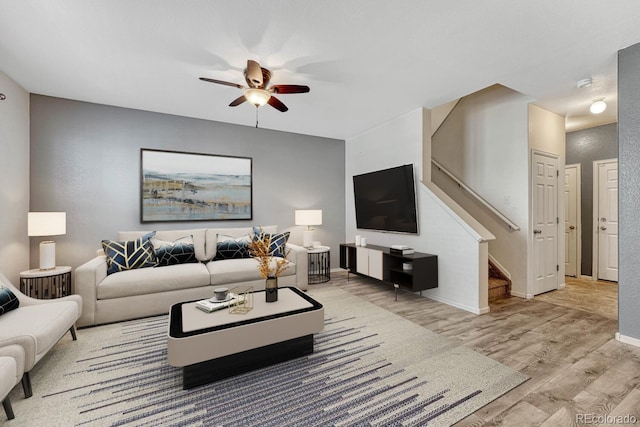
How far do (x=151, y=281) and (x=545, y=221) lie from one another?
16.9 feet

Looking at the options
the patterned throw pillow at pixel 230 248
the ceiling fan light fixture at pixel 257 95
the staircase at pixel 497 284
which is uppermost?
the ceiling fan light fixture at pixel 257 95

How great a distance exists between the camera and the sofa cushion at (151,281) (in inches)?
115

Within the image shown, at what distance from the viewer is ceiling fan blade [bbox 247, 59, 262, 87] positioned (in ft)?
7.84

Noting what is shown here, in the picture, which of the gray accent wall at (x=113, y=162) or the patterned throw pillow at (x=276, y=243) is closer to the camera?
the gray accent wall at (x=113, y=162)

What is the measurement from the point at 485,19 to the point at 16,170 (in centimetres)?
476

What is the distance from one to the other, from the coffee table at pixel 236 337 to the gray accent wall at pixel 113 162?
233 cm

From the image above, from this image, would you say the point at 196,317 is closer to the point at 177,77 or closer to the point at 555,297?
the point at 177,77

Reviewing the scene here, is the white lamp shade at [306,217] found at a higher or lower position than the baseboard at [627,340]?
higher

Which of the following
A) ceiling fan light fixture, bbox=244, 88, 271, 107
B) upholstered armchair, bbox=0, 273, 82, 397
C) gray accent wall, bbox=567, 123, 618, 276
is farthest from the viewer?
gray accent wall, bbox=567, 123, 618, 276

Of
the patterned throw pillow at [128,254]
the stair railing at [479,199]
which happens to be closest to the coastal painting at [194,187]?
the patterned throw pillow at [128,254]

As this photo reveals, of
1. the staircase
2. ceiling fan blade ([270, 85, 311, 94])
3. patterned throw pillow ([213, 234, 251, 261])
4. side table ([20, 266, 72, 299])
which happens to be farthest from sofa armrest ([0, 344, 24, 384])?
the staircase

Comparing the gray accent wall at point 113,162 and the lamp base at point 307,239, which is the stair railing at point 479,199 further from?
the gray accent wall at point 113,162

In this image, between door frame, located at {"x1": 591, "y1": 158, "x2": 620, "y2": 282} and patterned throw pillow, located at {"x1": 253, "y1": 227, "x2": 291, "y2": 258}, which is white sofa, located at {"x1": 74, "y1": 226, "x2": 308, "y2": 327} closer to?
patterned throw pillow, located at {"x1": 253, "y1": 227, "x2": 291, "y2": 258}

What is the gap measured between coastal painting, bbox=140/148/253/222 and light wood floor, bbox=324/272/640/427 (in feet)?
8.59
